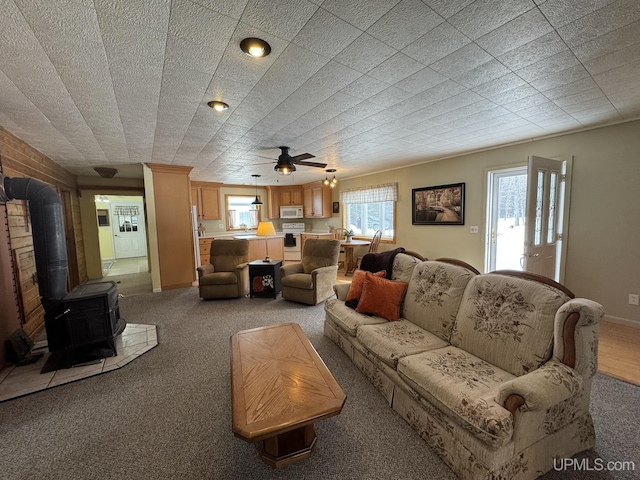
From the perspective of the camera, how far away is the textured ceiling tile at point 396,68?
1714mm

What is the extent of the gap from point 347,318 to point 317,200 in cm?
522

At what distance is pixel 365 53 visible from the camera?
1644mm

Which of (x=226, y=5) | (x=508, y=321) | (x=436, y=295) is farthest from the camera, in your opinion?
(x=436, y=295)

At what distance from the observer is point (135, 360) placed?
2633 mm

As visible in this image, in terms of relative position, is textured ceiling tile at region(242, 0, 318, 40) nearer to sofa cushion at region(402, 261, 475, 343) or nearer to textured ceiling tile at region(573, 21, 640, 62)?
textured ceiling tile at region(573, 21, 640, 62)

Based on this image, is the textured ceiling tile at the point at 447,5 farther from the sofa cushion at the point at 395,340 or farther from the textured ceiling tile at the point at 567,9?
the sofa cushion at the point at 395,340

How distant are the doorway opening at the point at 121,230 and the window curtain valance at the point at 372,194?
6.55 meters

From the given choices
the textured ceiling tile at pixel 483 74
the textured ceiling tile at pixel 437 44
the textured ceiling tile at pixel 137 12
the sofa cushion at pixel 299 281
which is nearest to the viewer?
the textured ceiling tile at pixel 137 12

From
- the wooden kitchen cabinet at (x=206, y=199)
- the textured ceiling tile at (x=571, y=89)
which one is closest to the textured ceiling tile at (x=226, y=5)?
the textured ceiling tile at (x=571, y=89)

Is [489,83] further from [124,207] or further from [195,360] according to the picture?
[124,207]

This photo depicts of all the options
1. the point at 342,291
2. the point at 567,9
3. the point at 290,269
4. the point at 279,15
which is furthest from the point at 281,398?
the point at 290,269

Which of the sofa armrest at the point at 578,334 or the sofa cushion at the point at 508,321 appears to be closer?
the sofa armrest at the point at 578,334

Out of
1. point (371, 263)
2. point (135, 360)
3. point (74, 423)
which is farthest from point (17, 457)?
point (371, 263)

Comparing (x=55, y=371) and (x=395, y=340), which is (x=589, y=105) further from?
(x=55, y=371)
